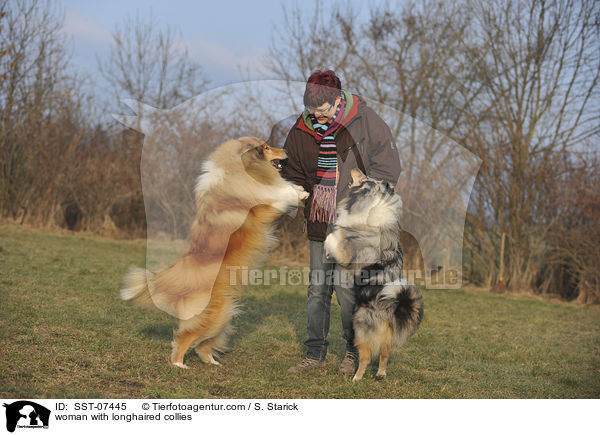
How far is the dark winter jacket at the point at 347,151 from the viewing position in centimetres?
356

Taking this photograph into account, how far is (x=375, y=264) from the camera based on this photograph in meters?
3.47

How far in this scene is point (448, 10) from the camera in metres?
11.3

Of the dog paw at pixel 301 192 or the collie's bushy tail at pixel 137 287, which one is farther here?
the dog paw at pixel 301 192

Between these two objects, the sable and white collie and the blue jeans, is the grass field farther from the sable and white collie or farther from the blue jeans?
the sable and white collie

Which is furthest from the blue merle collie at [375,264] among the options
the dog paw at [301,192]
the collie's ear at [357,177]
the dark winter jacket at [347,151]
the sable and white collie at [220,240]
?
the sable and white collie at [220,240]

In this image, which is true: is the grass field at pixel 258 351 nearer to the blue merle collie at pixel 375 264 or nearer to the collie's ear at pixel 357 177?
the blue merle collie at pixel 375 264

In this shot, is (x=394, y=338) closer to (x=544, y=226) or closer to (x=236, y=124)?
(x=236, y=124)

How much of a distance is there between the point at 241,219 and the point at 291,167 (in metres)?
0.64

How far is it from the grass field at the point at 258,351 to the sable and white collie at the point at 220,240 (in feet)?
1.49

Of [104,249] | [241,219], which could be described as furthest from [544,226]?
[104,249]

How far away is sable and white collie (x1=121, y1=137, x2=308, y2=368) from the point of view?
343 centimetres

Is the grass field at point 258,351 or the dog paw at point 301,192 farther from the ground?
the dog paw at point 301,192
